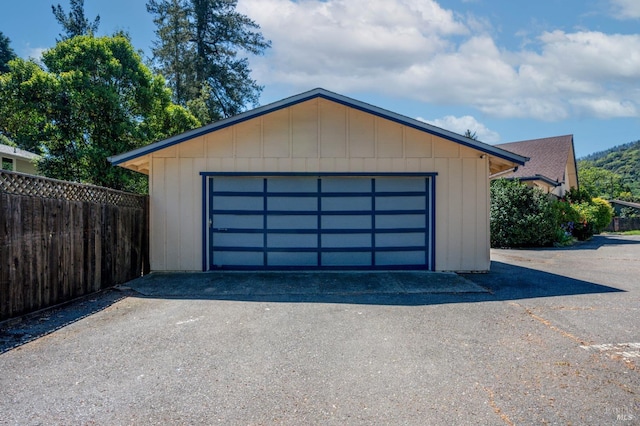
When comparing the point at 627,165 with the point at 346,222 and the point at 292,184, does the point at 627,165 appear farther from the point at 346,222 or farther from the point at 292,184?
the point at 292,184

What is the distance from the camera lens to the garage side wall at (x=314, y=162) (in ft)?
26.0

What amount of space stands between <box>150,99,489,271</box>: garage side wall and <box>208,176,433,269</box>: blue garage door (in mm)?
280

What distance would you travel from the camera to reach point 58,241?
5453 mm

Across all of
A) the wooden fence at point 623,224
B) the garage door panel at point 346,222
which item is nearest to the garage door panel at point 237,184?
the garage door panel at point 346,222

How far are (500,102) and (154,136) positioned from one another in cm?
2837

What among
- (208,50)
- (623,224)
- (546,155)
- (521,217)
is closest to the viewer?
(521,217)

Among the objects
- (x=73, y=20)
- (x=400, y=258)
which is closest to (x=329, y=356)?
(x=400, y=258)

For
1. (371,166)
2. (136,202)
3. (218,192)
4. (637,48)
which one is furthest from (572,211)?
(136,202)

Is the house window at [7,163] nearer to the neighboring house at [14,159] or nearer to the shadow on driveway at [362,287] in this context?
the neighboring house at [14,159]

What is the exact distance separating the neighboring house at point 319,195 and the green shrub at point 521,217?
592 cm

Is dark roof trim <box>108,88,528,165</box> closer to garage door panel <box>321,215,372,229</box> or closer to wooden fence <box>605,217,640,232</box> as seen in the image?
garage door panel <box>321,215,372,229</box>

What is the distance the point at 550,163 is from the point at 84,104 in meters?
19.8

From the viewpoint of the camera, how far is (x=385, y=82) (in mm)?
15938

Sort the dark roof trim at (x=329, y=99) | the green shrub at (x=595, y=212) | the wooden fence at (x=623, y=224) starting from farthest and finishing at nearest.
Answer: the wooden fence at (x=623, y=224)
the green shrub at (x=595, y=212)
the dark roof trim at (x=329, y=99)
